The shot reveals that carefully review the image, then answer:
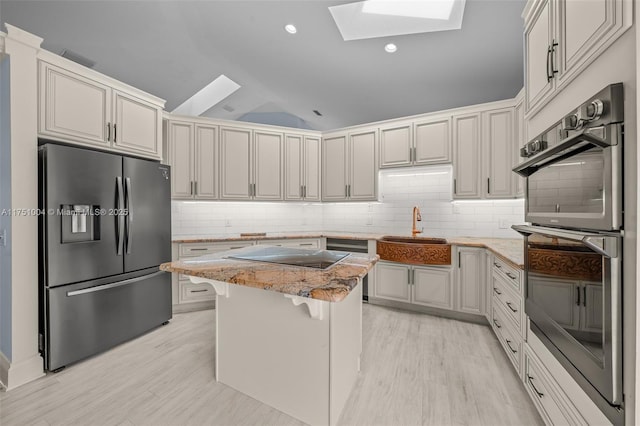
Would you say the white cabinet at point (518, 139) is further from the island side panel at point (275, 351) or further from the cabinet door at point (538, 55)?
the island side panel at point (275, 351)

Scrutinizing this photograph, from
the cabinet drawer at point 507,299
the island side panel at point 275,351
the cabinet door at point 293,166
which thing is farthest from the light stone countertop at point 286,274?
the cabinet door at point 293,166

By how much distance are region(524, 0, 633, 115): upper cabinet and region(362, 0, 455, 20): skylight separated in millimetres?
972

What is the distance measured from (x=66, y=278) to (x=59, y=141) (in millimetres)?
1108

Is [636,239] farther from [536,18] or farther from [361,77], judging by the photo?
[361,77]

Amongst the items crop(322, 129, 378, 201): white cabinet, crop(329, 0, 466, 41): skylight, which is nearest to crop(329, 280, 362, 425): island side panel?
crop(322, 129, 378, 201): white cabinet

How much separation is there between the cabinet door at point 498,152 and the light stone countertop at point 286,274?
2.26 m

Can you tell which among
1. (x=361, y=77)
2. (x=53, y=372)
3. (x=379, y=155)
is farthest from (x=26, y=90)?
(x=379, y=155)

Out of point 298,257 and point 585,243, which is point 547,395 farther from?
point 298,257

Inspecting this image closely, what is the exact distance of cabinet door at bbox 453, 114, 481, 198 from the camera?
3.19 meters

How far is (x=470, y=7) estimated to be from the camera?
7.28ft

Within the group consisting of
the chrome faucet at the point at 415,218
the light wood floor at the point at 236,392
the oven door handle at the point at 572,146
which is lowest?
the light wood floor at the point at 236,392

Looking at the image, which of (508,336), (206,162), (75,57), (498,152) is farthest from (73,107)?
(498,152)

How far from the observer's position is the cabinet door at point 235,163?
3.63 meters

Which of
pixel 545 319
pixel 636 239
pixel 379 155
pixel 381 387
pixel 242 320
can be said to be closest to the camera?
pixel 636 239
